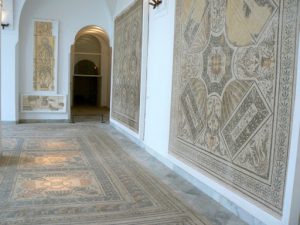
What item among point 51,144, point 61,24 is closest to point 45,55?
point 61,24

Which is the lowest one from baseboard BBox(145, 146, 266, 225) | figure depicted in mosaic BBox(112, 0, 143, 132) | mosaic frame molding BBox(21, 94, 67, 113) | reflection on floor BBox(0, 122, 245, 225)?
reflection on floor BBox(0, 122, 245, 225)

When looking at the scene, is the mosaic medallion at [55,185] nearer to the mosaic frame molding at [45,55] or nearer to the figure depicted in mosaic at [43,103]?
the figure depicted in mosaic at [43,103]

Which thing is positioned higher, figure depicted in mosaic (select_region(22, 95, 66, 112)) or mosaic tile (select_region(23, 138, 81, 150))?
figure depicted in mosaic (select_region(22, 95, 66, 112))

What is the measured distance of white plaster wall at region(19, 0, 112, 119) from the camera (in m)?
8.90

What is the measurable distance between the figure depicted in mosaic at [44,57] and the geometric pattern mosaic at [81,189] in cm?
332

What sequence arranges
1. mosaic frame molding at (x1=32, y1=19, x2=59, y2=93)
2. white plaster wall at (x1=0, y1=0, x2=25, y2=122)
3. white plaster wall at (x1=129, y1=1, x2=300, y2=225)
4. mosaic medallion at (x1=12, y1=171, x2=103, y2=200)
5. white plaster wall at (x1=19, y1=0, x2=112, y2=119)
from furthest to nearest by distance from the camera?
mosaic frame molding at (x1=32, y1=19, x2=59, y2=93), white plaster wall at (x1=19, y1=0, x2=112, y2=119), white plaster wall at (x1=0, y1=0, x2=25, y2=122), mosaic medallion at (x1=12, y1=171, x2=103, y2=200), white plaster wall at (x1=129, y1=1, x2=300, y2=225)

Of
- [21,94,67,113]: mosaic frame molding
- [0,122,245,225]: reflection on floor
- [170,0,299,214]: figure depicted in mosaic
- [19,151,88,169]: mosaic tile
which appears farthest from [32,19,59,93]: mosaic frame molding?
[170,0,299,214]: figure depicted in mosaic

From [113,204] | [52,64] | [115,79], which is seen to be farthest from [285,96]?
[52,64]

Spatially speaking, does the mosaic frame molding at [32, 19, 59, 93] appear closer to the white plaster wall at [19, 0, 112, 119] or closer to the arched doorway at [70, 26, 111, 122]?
the white plaster wall at [19, 0, 112, 119]

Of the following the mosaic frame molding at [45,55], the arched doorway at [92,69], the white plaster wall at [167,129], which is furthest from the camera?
the arched doorway at [92,69]

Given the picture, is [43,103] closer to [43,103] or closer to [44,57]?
[43,103]

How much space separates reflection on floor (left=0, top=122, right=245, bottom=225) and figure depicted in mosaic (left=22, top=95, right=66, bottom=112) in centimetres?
303

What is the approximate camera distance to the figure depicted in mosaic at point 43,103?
29.6 ft

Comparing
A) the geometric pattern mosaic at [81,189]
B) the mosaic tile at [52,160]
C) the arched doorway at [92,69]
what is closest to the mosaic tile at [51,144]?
the geometric pattern mosaic at [81,189]
